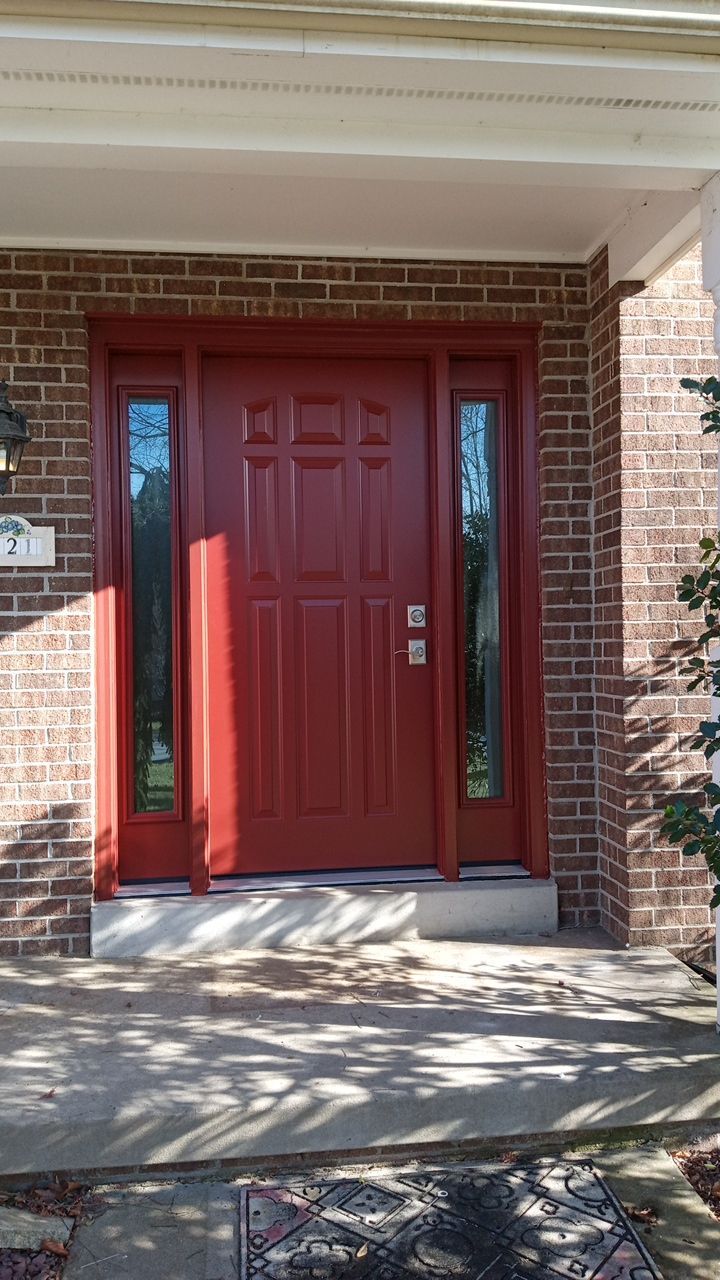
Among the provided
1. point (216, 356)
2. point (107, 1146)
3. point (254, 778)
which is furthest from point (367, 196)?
point (107, 1146)

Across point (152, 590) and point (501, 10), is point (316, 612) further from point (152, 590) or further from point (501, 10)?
point (501, 10)

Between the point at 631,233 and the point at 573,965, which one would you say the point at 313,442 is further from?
the point at 573,965

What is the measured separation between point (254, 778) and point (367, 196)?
2220 mm

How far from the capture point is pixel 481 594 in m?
4.00

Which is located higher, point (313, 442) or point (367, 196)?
point (367, 196)

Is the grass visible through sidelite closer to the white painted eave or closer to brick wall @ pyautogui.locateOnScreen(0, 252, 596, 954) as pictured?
brick wall @ pyautogui.locateOnScreen(0, 252, 596, 954)

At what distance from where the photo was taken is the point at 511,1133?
2.53 metres

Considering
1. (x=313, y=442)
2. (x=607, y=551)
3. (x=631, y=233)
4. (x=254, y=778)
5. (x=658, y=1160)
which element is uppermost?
(x=631, y=233)

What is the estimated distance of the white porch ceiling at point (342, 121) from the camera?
240cm

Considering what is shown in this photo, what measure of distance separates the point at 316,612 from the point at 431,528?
589 mm

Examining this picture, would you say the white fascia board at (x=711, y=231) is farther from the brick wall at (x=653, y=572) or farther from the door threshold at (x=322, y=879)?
the door threshold at (x=322, y=879)

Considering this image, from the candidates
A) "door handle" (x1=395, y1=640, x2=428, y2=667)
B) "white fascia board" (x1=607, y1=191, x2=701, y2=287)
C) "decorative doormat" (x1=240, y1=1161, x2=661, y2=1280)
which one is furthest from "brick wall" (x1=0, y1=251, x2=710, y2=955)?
"decorative doormat" (x1=240, y1=1161, x2=661, y2=1280)

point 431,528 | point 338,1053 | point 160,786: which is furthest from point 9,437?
point 338,1053

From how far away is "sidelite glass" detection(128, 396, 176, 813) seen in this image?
3844 millimetres
